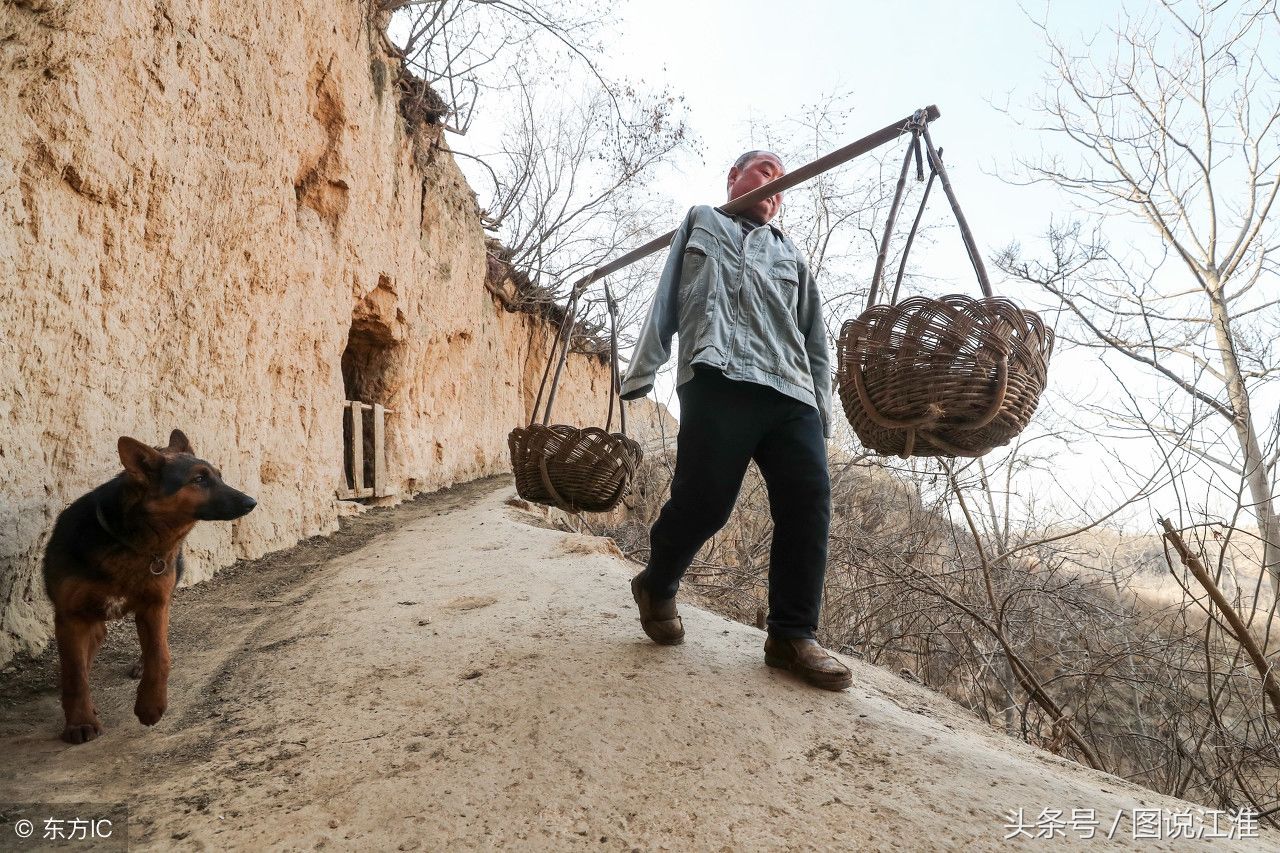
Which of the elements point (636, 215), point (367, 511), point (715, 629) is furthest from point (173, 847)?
point (636, 215)

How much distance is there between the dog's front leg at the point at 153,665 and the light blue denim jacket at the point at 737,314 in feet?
5.27

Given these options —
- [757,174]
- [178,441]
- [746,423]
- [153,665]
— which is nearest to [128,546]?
[153,665]

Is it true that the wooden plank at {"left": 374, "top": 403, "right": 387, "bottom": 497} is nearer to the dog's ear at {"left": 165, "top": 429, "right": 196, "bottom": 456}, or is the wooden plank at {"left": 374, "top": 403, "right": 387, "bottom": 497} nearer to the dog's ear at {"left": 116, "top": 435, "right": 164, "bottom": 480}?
the dog's ear at {"left": 165, "top": 429, "right": 196, "bottom": 456}

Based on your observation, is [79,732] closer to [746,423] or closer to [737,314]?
[746,423]

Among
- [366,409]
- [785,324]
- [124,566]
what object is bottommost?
[124,566]

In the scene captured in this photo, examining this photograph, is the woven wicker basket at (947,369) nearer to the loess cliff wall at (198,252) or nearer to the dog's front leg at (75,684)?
the dog's front leg at (75,684)

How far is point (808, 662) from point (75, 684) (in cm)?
213

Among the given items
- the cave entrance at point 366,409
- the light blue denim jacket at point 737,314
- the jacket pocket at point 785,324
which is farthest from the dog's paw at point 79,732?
the cave entrance at point 366,409

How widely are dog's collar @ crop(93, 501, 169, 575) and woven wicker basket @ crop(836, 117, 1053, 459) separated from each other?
2.19 metres

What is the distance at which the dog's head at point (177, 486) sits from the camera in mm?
2068

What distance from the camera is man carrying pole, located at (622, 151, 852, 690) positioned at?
2258 millimetres

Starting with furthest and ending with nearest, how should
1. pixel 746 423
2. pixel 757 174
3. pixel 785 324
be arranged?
pixel 757 174
pixel 785 324
pixel 746 423

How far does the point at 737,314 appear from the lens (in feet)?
7.69

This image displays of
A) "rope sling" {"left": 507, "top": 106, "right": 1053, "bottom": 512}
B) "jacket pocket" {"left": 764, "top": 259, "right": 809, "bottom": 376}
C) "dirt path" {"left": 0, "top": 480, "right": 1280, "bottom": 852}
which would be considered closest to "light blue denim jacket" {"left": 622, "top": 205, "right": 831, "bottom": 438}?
"jacket pocket" {"left": 764, "top": 259, "right": 809, "bottom": 376}
